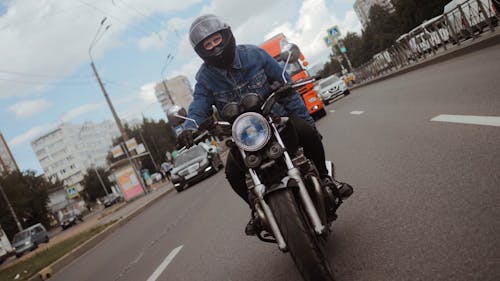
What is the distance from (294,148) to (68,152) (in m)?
137

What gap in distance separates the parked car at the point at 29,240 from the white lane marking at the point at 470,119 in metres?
30.0

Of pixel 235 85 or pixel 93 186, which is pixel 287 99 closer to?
pixel 235 85

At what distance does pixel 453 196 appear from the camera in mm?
4004

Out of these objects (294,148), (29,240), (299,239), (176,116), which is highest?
(176,116)

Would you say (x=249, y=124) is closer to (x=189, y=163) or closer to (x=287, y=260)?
(x=287, y=260)

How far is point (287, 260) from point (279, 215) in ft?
4.35

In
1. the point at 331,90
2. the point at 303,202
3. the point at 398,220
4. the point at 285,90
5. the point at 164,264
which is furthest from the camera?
the point at 331,90

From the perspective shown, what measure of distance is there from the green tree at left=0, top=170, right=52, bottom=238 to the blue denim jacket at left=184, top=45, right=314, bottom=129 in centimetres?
4744

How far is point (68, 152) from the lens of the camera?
13062cm

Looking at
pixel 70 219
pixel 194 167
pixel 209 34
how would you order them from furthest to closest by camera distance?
A: 1. pixel 70 219
2. pixel 194 167
3. pixel 209 34

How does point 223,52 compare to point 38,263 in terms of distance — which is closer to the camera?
point 223,52

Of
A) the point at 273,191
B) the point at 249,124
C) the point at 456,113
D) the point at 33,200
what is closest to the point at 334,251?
the point at 273,191

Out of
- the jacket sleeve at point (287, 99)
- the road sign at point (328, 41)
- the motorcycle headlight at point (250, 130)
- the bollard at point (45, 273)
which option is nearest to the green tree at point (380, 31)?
the road sign at point (328, 41)

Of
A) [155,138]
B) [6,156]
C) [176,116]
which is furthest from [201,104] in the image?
[6,156]
